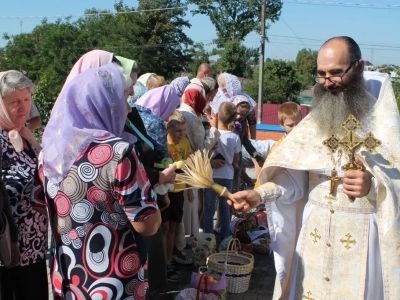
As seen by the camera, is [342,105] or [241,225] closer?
[342,105]

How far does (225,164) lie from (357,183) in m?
3.27

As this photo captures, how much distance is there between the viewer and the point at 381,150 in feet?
8.32

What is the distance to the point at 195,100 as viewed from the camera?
17.0 feet

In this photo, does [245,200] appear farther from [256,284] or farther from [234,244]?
[256,284]

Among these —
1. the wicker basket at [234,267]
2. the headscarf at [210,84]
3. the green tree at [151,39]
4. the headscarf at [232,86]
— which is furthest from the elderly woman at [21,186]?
the green tree at [151,39]

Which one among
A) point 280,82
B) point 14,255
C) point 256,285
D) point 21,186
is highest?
point 280,82

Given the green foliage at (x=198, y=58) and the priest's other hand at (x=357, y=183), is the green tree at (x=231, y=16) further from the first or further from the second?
the priest's other hand at (x=357, y=183)

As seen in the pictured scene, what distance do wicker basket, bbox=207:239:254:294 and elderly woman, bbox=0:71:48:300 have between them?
188cm

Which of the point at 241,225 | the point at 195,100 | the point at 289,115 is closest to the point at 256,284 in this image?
the point at 241,225

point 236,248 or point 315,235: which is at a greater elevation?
point 315,235

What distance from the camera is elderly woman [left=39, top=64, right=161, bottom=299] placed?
2.10 meters

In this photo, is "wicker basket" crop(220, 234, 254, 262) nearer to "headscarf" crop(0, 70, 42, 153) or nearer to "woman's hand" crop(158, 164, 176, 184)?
"woman's hand" crop(158, 164, 176, 184)

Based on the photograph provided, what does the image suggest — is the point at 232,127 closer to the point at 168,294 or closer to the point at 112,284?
the point at 168,294

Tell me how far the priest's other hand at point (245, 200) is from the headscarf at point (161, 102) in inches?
65.0
